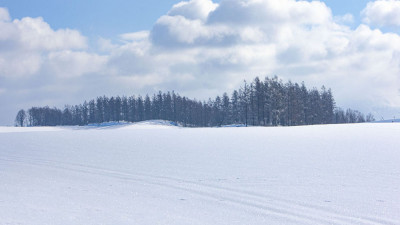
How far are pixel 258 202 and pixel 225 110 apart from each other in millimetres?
100763

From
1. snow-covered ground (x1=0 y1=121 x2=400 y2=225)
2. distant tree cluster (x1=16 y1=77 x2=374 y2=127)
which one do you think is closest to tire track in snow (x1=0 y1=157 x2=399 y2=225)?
snow-covered ground (x1=0 y1=121 x2=400 y2=225)

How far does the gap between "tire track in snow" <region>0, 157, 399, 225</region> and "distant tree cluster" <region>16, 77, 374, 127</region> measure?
203 ft

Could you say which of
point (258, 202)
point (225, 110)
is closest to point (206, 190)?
point (258, 202)

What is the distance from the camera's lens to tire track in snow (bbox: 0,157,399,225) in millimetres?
4961

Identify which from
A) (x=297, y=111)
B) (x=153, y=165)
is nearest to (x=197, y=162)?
(x=153, y=165)

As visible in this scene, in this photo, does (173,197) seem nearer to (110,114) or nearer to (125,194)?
(125,194)

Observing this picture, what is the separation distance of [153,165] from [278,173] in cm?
397

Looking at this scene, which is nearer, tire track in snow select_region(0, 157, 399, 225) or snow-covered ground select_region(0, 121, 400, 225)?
tire track in snow select_region(0, 157, 399, 225)

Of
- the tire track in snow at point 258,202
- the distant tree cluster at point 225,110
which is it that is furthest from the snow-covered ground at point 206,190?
the distant tree cluster at point 225,110

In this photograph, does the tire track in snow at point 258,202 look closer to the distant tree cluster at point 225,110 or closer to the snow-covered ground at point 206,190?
the snow-covered ground at point 206,190

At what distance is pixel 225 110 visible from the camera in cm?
10656

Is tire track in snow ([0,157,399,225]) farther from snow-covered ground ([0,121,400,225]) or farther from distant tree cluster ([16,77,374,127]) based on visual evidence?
distant tree cluster ([16,77,374,127])

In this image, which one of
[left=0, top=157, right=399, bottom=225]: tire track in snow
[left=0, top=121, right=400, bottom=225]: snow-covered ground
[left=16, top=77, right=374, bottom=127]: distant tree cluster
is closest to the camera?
[left=0, top=157, right=399, bottom=225]: tire track in snow

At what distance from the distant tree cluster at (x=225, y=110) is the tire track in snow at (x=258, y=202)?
61782mm
